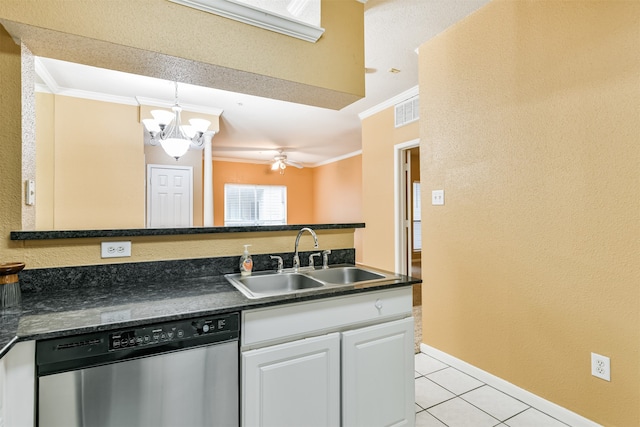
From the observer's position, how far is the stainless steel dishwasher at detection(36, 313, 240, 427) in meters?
0.97

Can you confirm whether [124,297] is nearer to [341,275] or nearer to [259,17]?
[341,275]

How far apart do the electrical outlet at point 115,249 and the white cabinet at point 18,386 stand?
0.62 m

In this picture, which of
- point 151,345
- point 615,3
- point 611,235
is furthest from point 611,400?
point 151,345

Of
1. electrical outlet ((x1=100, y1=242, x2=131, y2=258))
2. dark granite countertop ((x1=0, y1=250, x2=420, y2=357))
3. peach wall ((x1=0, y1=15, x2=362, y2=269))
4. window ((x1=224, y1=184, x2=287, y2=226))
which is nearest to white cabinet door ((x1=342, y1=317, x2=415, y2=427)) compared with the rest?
dark granite countertop ((x1=0, y1=250, x2=420, y2=357))

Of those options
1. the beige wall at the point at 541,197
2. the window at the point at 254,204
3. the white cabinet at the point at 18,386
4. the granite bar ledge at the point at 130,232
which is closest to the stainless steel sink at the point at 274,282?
the granite bar ledge at the point at 130,232

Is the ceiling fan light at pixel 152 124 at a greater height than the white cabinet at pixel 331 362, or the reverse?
the ceiling fan light at pixel 152 124

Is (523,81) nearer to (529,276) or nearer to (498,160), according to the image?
(498,160)

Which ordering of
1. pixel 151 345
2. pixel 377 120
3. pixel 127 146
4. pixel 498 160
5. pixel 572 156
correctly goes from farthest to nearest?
pixel 377 120
pixel 127 146
pixel 498 160
pixel 572 156
pixel 151 345

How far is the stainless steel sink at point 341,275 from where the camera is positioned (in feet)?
6.05

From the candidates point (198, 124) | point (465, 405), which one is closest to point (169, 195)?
point (198, 124)

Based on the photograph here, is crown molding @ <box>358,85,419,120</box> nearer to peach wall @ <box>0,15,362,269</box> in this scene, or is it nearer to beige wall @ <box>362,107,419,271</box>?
beige wall @ <box>362,107,419,271</box>

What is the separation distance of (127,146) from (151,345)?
344cm

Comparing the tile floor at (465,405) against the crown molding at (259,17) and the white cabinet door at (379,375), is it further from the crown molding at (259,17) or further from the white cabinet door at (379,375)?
the crown molding at (259,17)

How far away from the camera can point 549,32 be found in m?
1.83
